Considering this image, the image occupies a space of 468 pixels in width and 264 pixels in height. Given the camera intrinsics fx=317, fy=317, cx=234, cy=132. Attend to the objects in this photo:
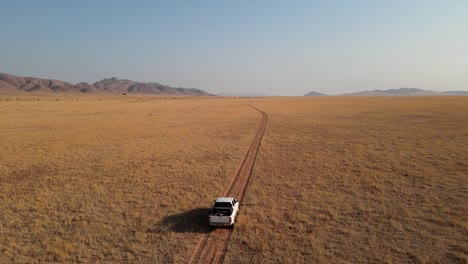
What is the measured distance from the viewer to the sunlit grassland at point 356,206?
12953 millimetres

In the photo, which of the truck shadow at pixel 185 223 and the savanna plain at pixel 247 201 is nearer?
the savanna plain at pixel 247 201

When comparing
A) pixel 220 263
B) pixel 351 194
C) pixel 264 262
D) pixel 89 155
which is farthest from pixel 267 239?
pixel 89 155

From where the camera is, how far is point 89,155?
3050 centimetres

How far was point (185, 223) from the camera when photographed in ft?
51.3

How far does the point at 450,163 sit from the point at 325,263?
19569mm

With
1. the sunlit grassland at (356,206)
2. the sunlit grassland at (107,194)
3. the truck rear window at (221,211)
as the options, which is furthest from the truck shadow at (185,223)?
the sunlit grassland at (356,206)

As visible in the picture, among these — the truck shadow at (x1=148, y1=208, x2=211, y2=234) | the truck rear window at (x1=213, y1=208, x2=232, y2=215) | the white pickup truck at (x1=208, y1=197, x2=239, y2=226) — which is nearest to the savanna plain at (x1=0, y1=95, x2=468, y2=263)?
the truck shadow at (x1=148, y1=208, x2=211, y2=234)

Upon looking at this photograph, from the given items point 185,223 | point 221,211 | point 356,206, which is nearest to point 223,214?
point 221,211

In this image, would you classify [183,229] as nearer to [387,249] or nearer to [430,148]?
[387,249]

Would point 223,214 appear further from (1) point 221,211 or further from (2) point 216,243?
(2) point 216,243

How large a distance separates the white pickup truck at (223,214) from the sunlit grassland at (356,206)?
67cm

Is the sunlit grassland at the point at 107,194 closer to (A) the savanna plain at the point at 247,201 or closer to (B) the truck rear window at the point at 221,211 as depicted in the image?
(A) the savanna plain at the point at 247,201

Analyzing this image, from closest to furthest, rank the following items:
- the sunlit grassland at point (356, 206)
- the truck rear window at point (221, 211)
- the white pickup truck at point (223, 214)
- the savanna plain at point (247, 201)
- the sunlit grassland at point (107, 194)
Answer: the sunlit grassland at point (356, 206)
the savanna plain at point (247, 201)
the sunlit grassland at point (107, 194)
the white pickup truck at point (223, 214)
the truck rear window at point (221, 211)

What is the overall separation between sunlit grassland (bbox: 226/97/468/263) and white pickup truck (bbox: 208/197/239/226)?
0.67 metres
